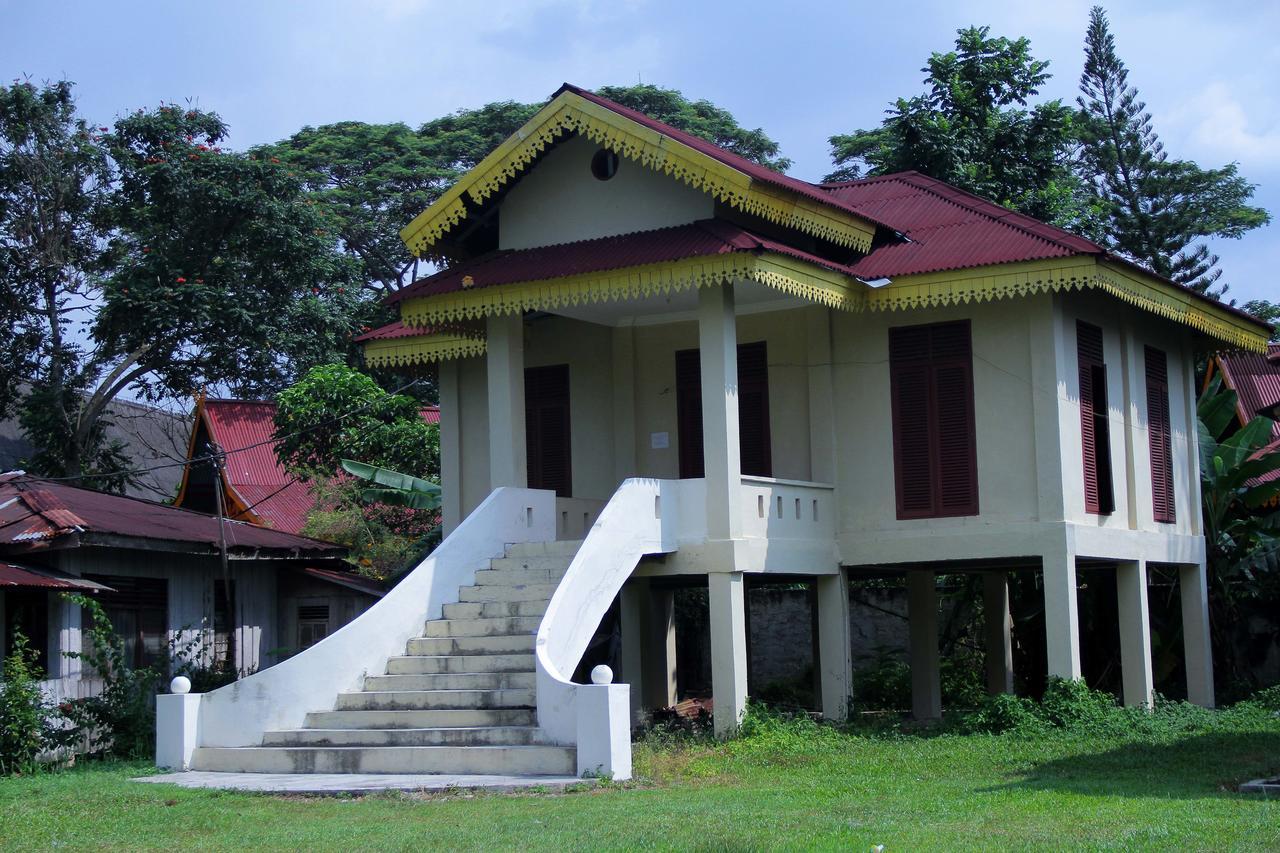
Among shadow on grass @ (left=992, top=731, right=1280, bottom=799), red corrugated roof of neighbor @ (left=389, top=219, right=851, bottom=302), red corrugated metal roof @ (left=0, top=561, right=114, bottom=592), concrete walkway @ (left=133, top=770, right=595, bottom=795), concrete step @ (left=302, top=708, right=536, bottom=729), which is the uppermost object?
red corrugated roof of neighbor @ (left=389, top=219, right=851, bottom=302)

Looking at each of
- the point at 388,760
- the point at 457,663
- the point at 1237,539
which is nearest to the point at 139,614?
the point at 457,663

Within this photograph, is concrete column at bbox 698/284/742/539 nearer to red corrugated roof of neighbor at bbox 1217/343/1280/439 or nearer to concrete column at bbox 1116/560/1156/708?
concrete column at bbox 1116/560/1156/708

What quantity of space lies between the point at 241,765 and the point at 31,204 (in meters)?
20.2

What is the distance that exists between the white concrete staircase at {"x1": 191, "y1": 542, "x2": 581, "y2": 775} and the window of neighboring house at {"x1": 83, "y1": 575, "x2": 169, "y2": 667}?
4501 millimetres

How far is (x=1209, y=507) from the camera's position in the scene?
21.0 m

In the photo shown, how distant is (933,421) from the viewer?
17359 mm

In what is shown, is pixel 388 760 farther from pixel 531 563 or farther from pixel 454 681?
pixel 531 563

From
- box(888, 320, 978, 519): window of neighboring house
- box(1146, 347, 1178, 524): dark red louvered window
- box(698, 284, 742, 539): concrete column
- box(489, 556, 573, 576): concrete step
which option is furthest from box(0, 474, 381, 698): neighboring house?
box(1146, 347, 1178, 524): dark red louvered window

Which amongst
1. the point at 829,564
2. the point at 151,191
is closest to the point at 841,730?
the point at 829,564

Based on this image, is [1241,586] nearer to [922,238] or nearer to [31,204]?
[922,238]

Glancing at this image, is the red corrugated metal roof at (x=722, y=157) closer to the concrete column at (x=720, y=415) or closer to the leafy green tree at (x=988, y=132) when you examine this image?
the concrete column at (x=720, y=415)

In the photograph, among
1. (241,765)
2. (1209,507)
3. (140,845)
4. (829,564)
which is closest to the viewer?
(140,845)

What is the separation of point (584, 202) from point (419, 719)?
6.18 m

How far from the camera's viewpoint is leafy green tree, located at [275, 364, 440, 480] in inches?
1009
